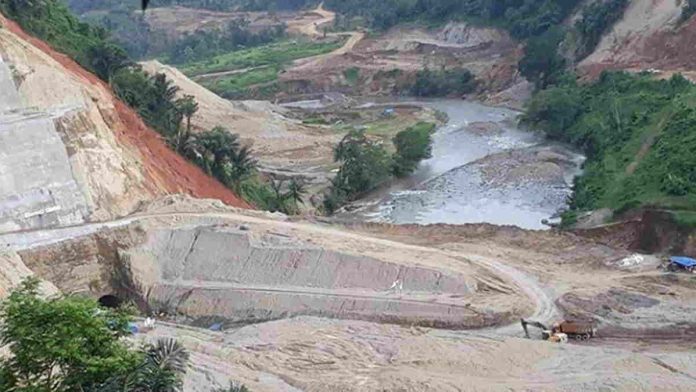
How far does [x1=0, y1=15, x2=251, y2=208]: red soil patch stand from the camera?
4441 cm

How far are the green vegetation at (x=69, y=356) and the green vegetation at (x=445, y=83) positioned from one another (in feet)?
252

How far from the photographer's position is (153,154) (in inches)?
1825

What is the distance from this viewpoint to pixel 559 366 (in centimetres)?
2939

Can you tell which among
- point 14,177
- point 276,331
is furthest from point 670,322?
point 14,177

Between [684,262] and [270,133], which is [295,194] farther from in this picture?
[270,133]

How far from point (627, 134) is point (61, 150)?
1290 inches

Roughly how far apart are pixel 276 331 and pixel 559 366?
29.9 ft

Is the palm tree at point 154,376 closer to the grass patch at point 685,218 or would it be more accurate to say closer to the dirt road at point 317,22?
the grass patch at point 685,218

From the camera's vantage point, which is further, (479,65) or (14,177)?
(479,65)

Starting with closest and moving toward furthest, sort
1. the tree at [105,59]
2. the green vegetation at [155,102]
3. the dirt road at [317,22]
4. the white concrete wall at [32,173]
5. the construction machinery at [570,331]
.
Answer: the construction machinery at [570,331]
the white concrete wall at [32,173]
the green vegetation at [155,102]
the tree at [105,59]
the dirt road at [317,22]

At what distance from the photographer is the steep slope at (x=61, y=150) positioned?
126 ft

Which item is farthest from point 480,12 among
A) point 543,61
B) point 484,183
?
point 484,183

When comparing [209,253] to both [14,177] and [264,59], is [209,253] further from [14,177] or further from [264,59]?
[264,59]

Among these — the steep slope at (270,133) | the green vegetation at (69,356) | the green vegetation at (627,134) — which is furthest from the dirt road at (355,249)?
the steep slope at (270,133)
